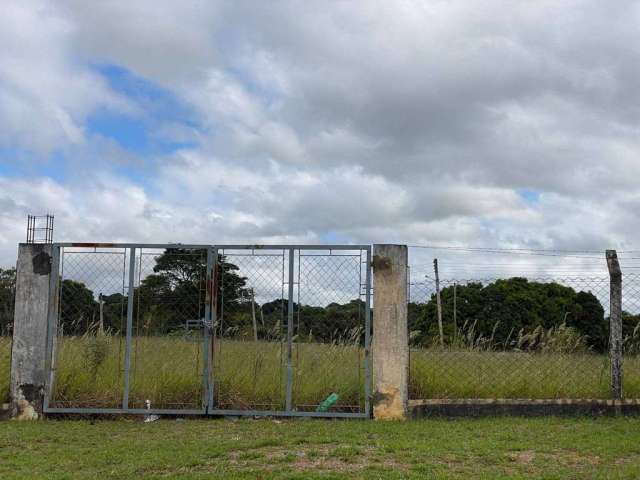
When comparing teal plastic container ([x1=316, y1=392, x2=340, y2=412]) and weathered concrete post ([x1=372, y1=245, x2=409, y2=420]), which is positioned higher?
weathered concrete post ([x1=372, y1=245, x2=409, y2=420])

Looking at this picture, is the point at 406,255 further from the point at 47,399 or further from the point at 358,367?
the point at 47,399

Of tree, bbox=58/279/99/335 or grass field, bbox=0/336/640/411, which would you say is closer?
grass field, bbox=0/336/640/411

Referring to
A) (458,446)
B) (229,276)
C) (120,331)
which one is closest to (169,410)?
(120,331)

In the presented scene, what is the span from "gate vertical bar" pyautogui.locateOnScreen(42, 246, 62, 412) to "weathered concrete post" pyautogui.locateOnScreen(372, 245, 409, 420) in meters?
4.07

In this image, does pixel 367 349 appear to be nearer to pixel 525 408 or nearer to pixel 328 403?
pixel 328 403

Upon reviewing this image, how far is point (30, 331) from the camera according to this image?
865 cm

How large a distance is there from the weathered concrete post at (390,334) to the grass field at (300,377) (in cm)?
33

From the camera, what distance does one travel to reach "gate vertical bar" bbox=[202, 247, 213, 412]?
8.41m

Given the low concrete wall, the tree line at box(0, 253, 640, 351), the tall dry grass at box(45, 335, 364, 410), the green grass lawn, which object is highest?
the tree line at box(0, 253, 640, 351)

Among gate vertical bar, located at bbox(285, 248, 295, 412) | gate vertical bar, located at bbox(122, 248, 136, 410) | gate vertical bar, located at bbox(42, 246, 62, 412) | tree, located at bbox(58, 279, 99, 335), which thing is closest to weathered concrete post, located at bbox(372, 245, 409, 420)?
gate vertical bar, located at bbox(285, 248, 295, 412)

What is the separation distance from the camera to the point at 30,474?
5.69 metres

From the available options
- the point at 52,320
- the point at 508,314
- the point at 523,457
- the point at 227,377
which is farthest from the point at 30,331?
the point at 508,314

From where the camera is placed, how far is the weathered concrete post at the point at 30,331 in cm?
852

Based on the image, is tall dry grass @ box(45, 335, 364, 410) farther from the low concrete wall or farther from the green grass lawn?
the low concrete wall
